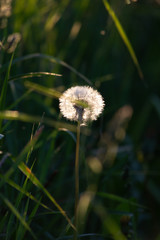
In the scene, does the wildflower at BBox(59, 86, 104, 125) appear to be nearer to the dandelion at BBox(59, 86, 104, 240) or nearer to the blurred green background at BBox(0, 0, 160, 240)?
the dandelion at BBox(59, 86, 104, 240)

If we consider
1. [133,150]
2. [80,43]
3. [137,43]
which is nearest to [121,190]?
[133,150]

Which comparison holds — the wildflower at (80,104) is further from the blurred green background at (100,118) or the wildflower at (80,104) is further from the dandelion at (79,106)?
the blurred green background at (100,118)

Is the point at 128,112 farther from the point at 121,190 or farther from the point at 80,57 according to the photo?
the point at 121,190

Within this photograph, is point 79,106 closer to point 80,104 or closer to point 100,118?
point 80,104

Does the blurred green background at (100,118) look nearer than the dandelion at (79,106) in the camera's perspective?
No

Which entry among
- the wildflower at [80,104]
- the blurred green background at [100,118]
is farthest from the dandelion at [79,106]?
the blurred green background at [100,118]

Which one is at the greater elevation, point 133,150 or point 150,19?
point 150,19

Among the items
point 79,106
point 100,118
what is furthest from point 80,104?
point 100,118
